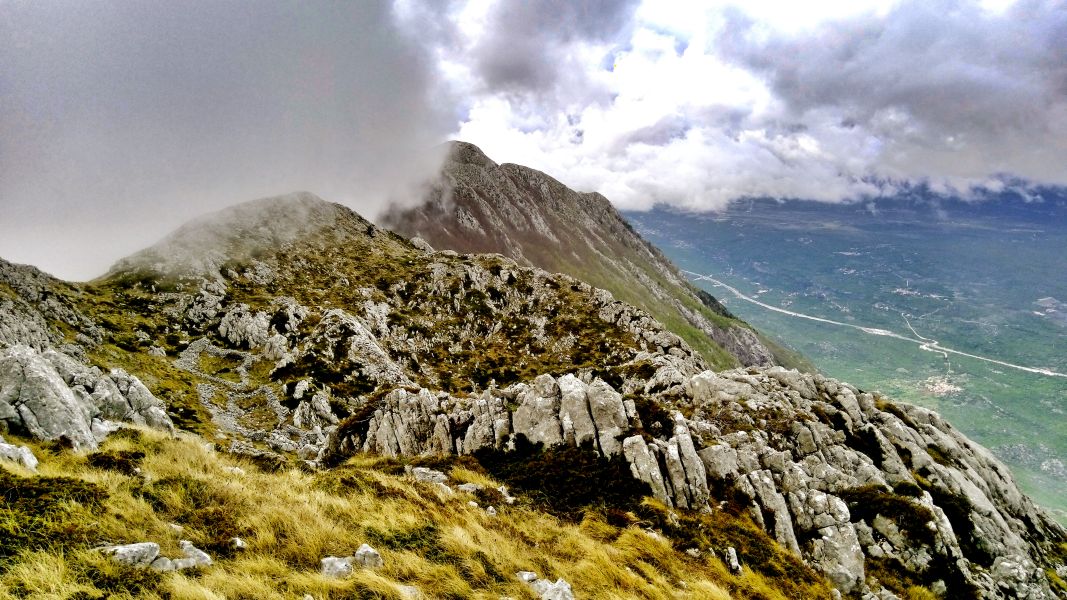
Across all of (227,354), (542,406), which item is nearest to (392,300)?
(227,354)

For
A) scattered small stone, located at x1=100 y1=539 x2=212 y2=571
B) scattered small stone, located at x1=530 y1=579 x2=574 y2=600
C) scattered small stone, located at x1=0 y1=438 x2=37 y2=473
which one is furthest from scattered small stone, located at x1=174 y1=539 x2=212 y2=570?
scattered small stone, located at x1=530 y1=579 x2=574 y2=600

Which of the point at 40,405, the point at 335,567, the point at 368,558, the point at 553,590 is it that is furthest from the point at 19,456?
the point at 553,590

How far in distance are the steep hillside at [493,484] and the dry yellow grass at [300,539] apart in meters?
0.07

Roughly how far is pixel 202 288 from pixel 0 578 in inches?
3834

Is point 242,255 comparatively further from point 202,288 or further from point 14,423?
point 14,423

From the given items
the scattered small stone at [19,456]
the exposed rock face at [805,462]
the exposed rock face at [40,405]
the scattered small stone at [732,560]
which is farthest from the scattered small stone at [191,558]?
the exposed rock face at [805,462]

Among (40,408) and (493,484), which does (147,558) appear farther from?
(493,484)

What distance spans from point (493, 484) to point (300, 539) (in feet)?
39.6

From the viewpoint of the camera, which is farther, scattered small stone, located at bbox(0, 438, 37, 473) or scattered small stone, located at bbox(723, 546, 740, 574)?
scattered small stone, located at bbox(723, 546, 740, 574)

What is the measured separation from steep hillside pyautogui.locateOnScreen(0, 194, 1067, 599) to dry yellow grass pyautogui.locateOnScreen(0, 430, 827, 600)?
7 cm

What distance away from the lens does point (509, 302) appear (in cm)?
12312

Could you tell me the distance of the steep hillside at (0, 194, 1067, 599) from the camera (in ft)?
36.6

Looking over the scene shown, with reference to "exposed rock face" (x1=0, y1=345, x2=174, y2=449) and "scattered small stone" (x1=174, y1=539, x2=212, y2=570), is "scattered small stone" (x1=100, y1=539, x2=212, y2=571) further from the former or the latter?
"exposed rock face" (x1=0, y1=345, x2=174, y2=449)

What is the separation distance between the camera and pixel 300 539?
39.5 ft
